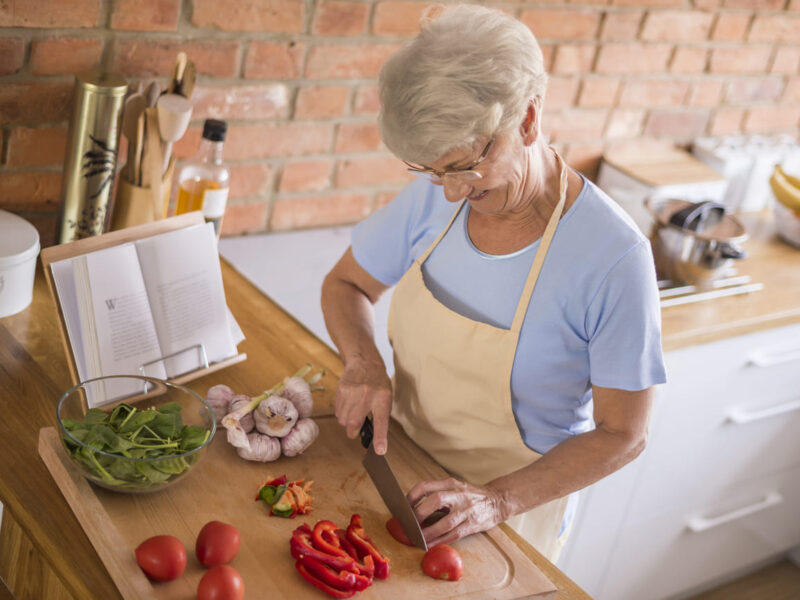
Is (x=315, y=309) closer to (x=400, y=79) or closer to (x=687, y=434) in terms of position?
(x=400, y=79)

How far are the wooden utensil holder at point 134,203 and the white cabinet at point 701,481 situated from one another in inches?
41.4

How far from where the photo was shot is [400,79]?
105 centimetres

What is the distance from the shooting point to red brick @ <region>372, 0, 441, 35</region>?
184cm

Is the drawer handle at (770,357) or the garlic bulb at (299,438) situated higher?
the garlic bulb at (299,438)

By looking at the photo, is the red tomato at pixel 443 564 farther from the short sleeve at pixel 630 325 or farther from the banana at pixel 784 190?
the banana at pixel 784 190

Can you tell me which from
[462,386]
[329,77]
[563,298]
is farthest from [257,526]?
[329,77]

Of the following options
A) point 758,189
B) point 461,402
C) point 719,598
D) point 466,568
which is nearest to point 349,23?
point 461,402

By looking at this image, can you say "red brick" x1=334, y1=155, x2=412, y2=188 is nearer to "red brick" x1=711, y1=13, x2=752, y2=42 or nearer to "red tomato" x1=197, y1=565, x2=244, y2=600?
"red brick" x1=711, y1=13, x2=752, y2=42

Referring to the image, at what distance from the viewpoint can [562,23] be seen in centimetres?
210

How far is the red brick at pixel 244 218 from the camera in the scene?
1872 millimetres

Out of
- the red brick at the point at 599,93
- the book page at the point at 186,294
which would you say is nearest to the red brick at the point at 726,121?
the red brick at the point at 599,93

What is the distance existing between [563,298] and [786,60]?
5.86ft

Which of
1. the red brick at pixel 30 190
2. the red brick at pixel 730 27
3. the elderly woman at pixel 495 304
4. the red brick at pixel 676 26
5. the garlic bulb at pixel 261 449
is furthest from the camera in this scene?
the red brick at pixel 730 27

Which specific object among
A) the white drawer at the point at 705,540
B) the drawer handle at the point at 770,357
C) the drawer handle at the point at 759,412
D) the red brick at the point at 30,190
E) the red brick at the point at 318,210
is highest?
the red brick at the point at 30,190
